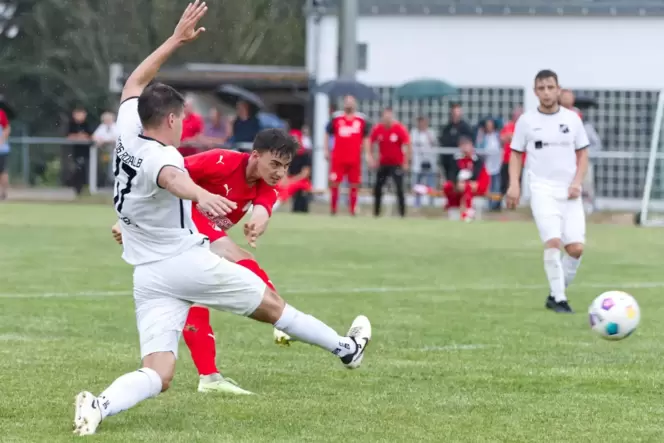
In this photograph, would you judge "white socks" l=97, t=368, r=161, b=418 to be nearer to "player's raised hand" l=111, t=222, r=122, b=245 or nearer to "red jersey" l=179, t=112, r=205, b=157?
"player's raised hand" l=111, t=222, r=122, b=245

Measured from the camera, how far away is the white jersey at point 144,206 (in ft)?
21.5

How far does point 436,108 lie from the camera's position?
37.7 metres

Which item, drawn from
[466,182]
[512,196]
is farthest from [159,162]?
[466,182]

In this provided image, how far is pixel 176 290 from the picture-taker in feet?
22.4

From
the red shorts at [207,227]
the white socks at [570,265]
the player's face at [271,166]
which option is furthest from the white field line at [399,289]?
the player's face at [271,166]

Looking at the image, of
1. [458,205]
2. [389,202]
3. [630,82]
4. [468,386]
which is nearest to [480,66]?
[630,82]

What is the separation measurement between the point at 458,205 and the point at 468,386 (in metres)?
19.3

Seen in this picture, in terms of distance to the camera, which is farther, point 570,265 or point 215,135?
point 215,135

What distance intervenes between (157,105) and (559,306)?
6.09m

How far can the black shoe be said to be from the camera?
466 inches

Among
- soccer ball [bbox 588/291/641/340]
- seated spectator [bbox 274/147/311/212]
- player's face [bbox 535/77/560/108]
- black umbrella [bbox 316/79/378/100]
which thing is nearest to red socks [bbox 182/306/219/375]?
soccer ball [bbox 588/291/641/340]

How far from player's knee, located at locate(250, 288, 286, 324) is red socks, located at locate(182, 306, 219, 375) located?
0.66 metres

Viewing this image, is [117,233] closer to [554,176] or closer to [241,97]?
[554,176]

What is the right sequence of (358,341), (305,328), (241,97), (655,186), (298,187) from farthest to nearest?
(241,97) → (298,187) → (655,186) → (358,341) → (305,328)
